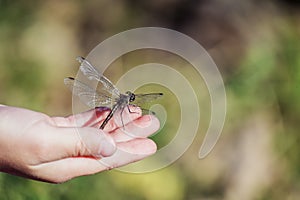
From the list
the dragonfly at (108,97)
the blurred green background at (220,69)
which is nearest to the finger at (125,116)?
the dragonfly at (108,97)

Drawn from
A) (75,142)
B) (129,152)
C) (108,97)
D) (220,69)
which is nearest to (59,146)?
(75,142)

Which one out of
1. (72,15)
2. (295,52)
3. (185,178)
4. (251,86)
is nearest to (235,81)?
(251,86)

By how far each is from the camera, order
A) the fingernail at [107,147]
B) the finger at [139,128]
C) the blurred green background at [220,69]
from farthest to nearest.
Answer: the blurred green background at [220,69], the finger at [139,128], the fingernail at [107,147]

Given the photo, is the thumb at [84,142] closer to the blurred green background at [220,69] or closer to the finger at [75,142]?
the finger at [75,142]

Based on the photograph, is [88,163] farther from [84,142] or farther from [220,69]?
[220,69]

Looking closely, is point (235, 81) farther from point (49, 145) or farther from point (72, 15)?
point (49, 145)

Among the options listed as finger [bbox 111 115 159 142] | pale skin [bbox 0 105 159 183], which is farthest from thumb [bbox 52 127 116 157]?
finger [bbox 111 115 159 142]
